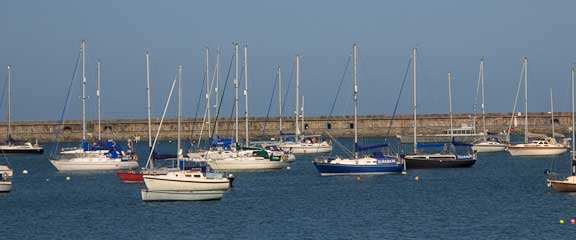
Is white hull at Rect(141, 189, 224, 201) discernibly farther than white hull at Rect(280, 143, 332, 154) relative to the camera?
No

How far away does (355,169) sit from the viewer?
69.8m

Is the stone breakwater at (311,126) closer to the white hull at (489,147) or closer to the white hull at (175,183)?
the white hull at (489,147)

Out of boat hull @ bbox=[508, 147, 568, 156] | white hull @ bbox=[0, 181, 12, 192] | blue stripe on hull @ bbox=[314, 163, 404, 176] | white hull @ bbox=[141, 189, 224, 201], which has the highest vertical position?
boat hull @ bbox=[508, 147, 568, 156]

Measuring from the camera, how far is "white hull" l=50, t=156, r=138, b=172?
79.2m

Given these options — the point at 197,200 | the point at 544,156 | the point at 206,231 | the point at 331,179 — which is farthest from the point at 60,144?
the point at 206,231

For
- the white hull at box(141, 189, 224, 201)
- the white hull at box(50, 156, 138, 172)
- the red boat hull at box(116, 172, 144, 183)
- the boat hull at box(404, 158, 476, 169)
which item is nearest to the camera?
the white hull at box(141, 189, 224, 201)

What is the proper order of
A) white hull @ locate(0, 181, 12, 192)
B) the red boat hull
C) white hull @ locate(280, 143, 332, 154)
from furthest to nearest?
white hull @ locate(280, 143, 332, 154) < the red boat hull < white hull @ locate(0, 181, 12, 192)

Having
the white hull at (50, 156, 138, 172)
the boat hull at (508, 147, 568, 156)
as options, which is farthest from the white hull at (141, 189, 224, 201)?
the boat hull at (508, 147, 568, 156)

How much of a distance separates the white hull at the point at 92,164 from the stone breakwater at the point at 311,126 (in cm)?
5689

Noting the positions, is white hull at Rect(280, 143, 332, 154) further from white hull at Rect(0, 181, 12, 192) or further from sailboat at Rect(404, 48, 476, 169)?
white hull at Rect(0, 181, 12, 192)

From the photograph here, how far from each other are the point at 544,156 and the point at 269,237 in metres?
53.6

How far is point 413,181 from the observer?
6869 centimetres

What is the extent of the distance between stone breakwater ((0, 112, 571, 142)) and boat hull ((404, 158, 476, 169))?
58.8 meters

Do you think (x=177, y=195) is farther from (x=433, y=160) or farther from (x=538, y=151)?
(x=538, y=151)
